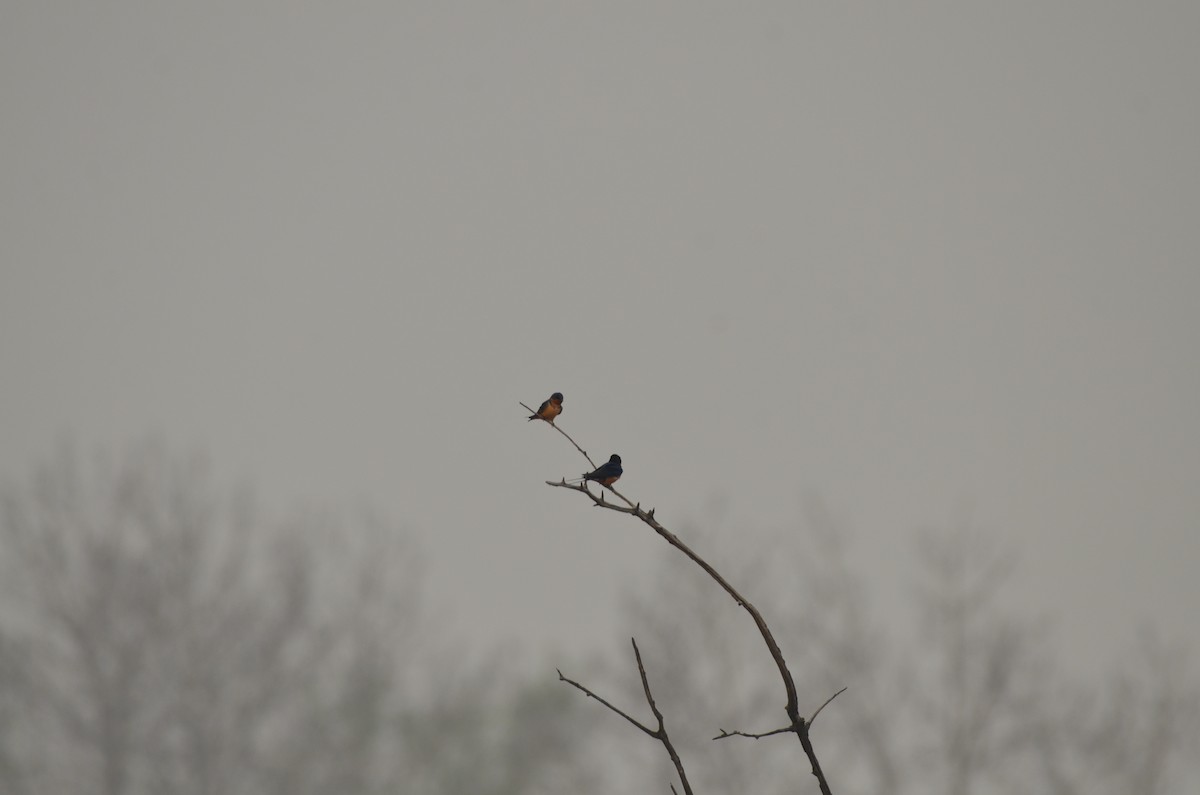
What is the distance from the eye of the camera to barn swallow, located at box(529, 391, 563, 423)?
2.00 m

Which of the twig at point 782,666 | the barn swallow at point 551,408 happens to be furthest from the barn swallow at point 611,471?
the twig at point 782,666

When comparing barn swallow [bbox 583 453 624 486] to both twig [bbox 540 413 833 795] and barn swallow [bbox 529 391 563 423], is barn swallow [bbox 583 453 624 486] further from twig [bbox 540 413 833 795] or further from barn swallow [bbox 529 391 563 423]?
twig [bbox 540 413 833 795]

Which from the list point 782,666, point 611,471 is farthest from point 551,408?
point 782,666

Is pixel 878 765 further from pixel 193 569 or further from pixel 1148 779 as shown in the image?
pixel 193 569

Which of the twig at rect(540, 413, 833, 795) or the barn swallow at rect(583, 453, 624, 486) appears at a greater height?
the barn swallow at rect(583, 453, 624, 486)

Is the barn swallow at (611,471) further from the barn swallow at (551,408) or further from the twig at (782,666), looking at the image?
the twig at (782,666)

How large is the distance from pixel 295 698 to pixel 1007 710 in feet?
34.5

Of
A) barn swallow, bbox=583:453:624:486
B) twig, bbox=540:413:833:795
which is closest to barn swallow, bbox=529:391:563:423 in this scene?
barn swallow, bbox=583:453:624:486

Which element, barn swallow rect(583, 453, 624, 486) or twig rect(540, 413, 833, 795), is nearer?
twig rect(540, 413, 833, 795)

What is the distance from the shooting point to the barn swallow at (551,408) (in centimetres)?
200

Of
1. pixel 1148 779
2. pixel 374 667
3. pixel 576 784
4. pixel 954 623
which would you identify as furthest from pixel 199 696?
pixel 1148 779

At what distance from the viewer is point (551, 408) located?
213 cm

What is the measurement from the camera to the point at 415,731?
63.8ft

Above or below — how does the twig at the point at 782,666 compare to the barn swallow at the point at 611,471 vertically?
below
